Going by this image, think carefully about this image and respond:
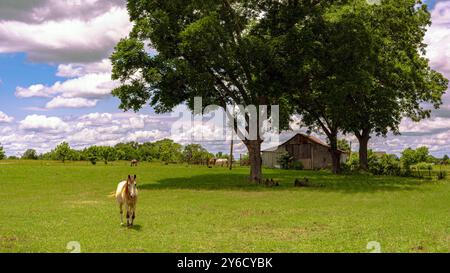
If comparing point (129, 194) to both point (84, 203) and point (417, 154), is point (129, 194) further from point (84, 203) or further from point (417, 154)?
point (417, 154)

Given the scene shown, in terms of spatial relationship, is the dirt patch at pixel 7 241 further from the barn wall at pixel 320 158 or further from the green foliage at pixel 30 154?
the green foliage at pixel 30 154

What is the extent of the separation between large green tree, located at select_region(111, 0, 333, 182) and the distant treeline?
57.3 meters

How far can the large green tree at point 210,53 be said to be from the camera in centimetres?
4144

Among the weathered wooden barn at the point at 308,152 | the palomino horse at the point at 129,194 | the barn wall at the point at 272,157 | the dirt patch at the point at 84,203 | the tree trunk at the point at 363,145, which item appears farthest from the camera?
the barn wall at the point at 272,157

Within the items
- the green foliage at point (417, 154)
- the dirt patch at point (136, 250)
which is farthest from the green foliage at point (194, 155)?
the dirt patch at point (136, 250)

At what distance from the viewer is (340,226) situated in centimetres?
1975

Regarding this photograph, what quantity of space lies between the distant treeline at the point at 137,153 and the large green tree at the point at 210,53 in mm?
57309

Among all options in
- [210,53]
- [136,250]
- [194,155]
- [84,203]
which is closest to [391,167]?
[210,53]

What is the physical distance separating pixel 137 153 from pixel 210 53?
94067mm

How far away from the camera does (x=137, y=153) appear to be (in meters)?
132

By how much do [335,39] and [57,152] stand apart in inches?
3663

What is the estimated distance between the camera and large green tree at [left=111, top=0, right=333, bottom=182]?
41438 mm
